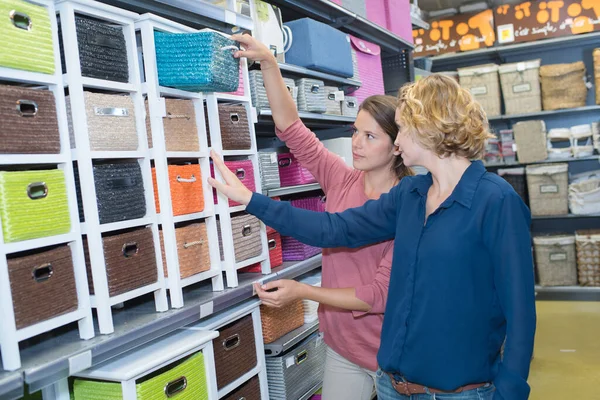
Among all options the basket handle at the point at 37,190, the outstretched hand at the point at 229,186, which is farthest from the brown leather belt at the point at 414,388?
the basket handle at the point at 37,190

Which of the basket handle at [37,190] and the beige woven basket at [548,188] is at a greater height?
the basket handle at [37,190]

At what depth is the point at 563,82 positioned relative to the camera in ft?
21.1

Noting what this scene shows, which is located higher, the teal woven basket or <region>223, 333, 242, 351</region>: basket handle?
the teal woven basket

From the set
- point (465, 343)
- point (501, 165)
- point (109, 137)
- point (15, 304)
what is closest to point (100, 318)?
point (15, 304)

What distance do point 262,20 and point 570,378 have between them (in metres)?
3.33

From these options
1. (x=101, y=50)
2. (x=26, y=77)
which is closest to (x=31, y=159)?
(x=26, y=77)

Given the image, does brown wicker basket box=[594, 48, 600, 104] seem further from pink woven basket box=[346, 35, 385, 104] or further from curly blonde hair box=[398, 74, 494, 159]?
curly blonde hair box=[398, 74, 494, 159]

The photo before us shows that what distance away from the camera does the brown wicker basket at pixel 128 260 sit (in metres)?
1.77

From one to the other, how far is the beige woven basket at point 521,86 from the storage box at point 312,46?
13.0ft

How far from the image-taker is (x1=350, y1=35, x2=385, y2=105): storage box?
3879 millimetres

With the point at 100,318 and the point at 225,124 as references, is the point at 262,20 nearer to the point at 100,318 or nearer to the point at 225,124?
the point at 225,124

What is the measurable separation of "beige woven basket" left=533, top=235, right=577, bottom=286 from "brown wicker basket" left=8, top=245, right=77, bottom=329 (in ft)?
19.0

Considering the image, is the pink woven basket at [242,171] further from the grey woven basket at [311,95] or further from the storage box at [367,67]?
the storage box at [367,67]

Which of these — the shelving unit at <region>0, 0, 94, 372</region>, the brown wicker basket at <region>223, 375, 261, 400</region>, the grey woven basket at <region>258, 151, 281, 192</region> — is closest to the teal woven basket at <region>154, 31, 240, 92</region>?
the shelving unit at <region>0, 0, 94, 372</region>
